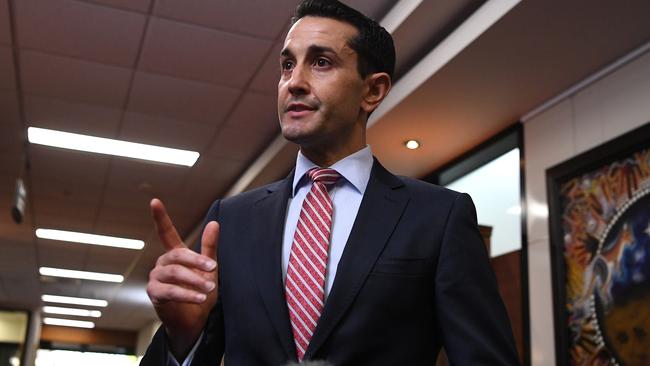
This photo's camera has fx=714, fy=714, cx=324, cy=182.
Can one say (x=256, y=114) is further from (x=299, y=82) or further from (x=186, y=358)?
(x=186, y=358)

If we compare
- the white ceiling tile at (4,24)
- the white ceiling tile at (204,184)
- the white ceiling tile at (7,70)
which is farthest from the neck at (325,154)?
the white ceiling tile at (204,184)

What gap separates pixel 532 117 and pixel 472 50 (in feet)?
3.09

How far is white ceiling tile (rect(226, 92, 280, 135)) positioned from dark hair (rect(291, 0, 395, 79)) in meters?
3.63

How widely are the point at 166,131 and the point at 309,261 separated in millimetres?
4672

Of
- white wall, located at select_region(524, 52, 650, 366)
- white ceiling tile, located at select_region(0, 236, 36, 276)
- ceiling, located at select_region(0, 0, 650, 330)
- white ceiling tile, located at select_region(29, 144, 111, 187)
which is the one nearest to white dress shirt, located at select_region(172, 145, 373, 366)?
ceiling, located at select_region(0, 0, 650, 330)

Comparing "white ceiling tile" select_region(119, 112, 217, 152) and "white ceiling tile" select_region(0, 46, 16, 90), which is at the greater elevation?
"white ceiling tile" select_region(119, 112, 217, 152)

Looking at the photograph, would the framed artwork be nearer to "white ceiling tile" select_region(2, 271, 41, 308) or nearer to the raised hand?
the raised hand

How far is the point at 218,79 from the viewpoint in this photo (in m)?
4.69

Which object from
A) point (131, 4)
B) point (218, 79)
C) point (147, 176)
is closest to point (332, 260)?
point (131, 4)

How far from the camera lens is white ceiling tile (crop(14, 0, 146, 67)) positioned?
3924 mm

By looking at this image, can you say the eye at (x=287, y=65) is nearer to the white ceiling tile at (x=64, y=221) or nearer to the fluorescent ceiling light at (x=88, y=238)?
the white ceiling tile at (x=64, y=221)

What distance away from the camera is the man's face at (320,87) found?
1182mm

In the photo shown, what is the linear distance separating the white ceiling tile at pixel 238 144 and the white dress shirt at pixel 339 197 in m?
4.33

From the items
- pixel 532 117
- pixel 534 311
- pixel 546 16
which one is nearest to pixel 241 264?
pixel 546 16
